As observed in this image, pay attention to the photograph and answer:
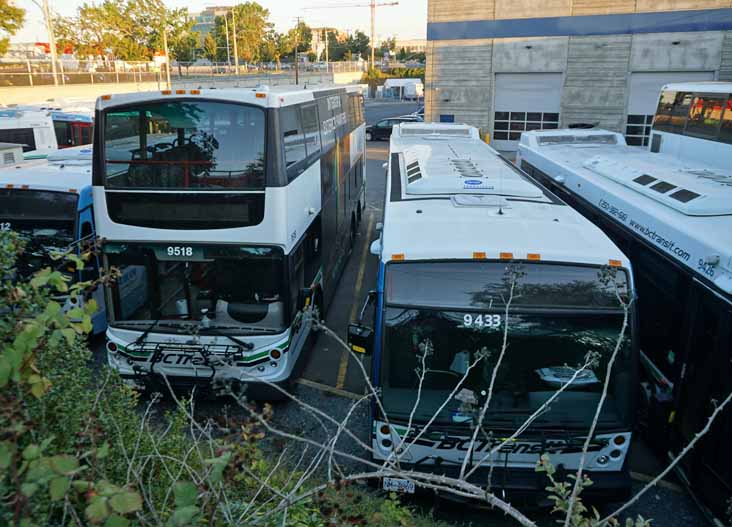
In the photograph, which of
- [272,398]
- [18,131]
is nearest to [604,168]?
[272,398]

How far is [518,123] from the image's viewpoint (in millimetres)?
28141

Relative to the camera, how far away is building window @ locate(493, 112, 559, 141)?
1086 inches

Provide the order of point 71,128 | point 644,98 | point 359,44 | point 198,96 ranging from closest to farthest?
1. point 198,96
2. point 71,128
3. point 644,98
4. point 359,44

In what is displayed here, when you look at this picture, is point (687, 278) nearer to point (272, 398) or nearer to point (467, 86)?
point (272, 398)

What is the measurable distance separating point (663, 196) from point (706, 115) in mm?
4069

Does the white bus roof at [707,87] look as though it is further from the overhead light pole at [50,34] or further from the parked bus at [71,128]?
the overhead light pole at [50,34]

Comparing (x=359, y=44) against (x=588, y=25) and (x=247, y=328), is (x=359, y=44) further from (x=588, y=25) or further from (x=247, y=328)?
(x=247, y=328)

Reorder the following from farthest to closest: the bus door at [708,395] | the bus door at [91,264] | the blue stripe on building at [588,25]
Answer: the blue stripe on building at [588,25], the bus door at [91,264], the bus door at [708,395]

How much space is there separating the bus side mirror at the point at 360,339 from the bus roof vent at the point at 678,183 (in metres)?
3.66

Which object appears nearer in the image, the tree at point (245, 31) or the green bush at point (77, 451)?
the green bush at point (77, 451)

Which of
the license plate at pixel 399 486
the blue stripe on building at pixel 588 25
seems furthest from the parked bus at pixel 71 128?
the license plate at pixel 399 486

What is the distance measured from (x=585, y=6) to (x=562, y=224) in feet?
80.7

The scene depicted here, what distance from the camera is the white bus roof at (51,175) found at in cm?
856

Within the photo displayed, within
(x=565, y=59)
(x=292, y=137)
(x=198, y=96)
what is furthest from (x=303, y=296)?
(x=565, y=59)
